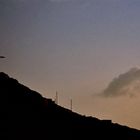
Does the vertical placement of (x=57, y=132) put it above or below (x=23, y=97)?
below

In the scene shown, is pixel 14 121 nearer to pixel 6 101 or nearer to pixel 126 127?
pixel 6 101

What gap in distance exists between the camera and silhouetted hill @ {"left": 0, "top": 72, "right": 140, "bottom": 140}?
1588cm

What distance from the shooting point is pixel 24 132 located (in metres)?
15.9

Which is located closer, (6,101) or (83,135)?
(6,101)

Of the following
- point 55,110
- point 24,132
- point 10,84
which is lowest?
point 24,132

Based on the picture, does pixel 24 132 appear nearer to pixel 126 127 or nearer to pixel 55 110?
pixel 55 110

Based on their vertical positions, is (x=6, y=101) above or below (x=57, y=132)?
above

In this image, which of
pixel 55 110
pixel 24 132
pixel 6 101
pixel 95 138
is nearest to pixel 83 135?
pixel 95 138

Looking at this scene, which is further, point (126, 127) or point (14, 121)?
point (126, 127)

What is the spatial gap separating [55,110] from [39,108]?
752 mm

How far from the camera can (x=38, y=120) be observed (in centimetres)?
1639

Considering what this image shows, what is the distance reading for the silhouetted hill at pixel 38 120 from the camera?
1588 cm

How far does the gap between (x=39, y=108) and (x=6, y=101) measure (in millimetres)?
1529

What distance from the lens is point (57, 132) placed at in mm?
16688
